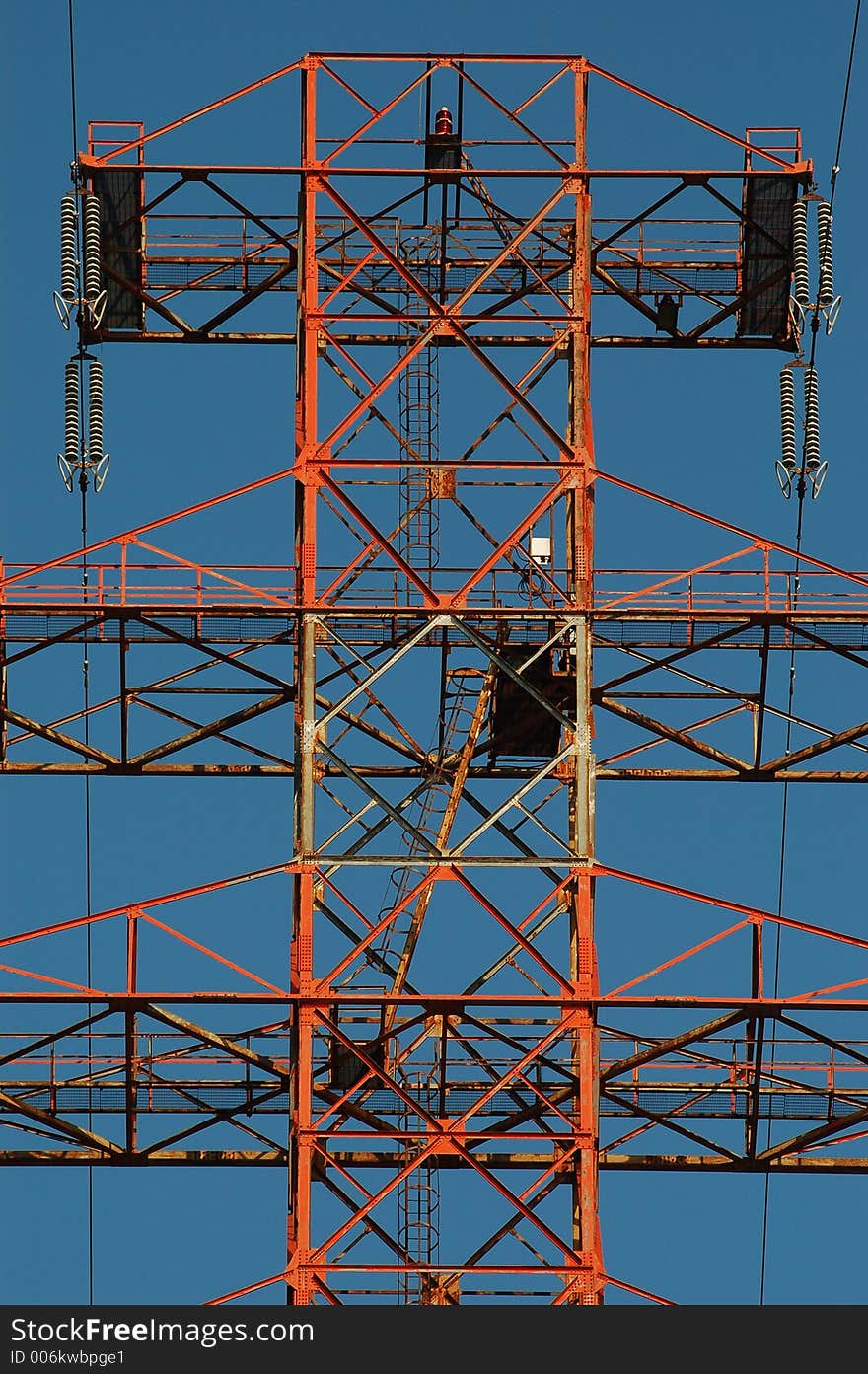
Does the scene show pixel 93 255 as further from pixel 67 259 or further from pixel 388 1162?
pixel 388 1162

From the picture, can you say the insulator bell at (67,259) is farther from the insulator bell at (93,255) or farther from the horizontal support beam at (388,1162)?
the horizontal support beam at (388,1162)

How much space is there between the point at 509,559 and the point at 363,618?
4351 mm

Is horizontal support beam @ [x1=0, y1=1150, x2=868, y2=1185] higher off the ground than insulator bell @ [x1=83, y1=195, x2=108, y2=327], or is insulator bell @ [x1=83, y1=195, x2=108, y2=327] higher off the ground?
insulator bell @ [x1=83, y1=195, x2=108, y2=327]

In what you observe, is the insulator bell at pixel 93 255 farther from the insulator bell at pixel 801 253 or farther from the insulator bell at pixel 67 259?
the insulator bell at pixel 801 253

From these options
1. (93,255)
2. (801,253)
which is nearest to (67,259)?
(93,255)

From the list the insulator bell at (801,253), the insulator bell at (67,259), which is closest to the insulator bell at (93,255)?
the insulator bell at (67,259)

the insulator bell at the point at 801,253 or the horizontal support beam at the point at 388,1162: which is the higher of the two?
the insulator bell at the point at 801,253

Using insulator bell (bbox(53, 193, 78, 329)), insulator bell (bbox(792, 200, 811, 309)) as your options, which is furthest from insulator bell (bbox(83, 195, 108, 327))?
insulator bell (bbox(792, 200, 811, 309))

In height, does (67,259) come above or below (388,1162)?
above

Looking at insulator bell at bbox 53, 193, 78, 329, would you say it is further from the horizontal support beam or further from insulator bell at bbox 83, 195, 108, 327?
the horizontal support beam

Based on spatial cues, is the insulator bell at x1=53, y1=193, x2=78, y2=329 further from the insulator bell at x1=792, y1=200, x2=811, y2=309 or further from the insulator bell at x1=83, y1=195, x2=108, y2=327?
the insulator bell at x1=792, y1=200, x2=811, y2=309

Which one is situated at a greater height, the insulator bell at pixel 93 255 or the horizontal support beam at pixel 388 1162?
the insulator bell at pixel 93 255
